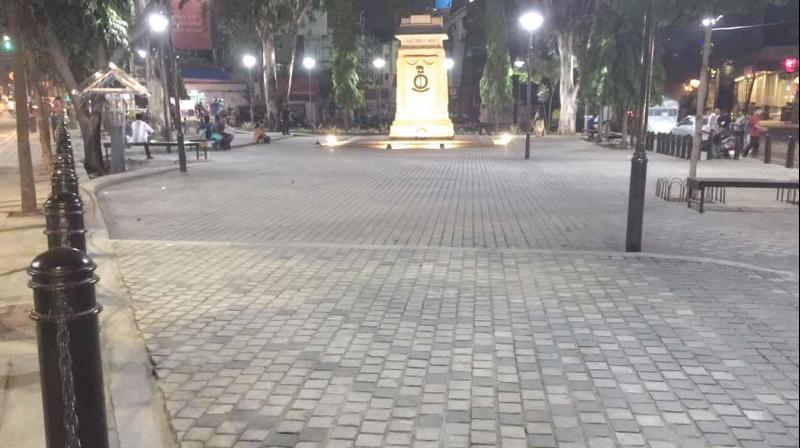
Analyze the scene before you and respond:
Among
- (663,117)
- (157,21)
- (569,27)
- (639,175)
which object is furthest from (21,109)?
(663,117)

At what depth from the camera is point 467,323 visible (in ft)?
19.6

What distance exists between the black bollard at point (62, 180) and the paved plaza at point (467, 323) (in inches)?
45.1

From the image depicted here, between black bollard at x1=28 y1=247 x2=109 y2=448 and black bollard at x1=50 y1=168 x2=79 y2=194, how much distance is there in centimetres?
380

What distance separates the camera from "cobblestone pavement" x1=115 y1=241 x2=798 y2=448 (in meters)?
4.06

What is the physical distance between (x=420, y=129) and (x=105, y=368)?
2833 cm

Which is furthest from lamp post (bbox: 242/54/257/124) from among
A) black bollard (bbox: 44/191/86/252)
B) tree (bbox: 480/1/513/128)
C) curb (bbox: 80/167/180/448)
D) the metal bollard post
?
black bollard (bbox: 44/191/86/252)

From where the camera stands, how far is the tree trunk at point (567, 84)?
121 ft

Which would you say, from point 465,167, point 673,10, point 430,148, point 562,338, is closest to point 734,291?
point 562,338

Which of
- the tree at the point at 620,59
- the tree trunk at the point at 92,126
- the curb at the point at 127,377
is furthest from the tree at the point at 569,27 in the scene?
the curb at the point at 127,377

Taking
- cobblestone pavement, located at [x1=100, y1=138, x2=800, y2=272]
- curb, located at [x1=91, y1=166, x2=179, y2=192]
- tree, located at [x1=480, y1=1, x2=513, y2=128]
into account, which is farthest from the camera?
tree, located at [x1=480, y1=1, x2=513, y2=128]

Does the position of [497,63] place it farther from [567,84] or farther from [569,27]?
[569,27]

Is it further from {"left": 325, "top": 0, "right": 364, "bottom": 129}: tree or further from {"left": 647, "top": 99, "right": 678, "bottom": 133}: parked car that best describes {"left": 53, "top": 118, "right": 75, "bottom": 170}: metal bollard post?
{"left": 647, "top": 99, "right": 678, "bottom": 133}: parked car

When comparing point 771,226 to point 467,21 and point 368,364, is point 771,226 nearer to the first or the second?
point 368,364

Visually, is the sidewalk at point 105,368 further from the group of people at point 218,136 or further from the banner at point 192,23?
the group of people at point 218,136
